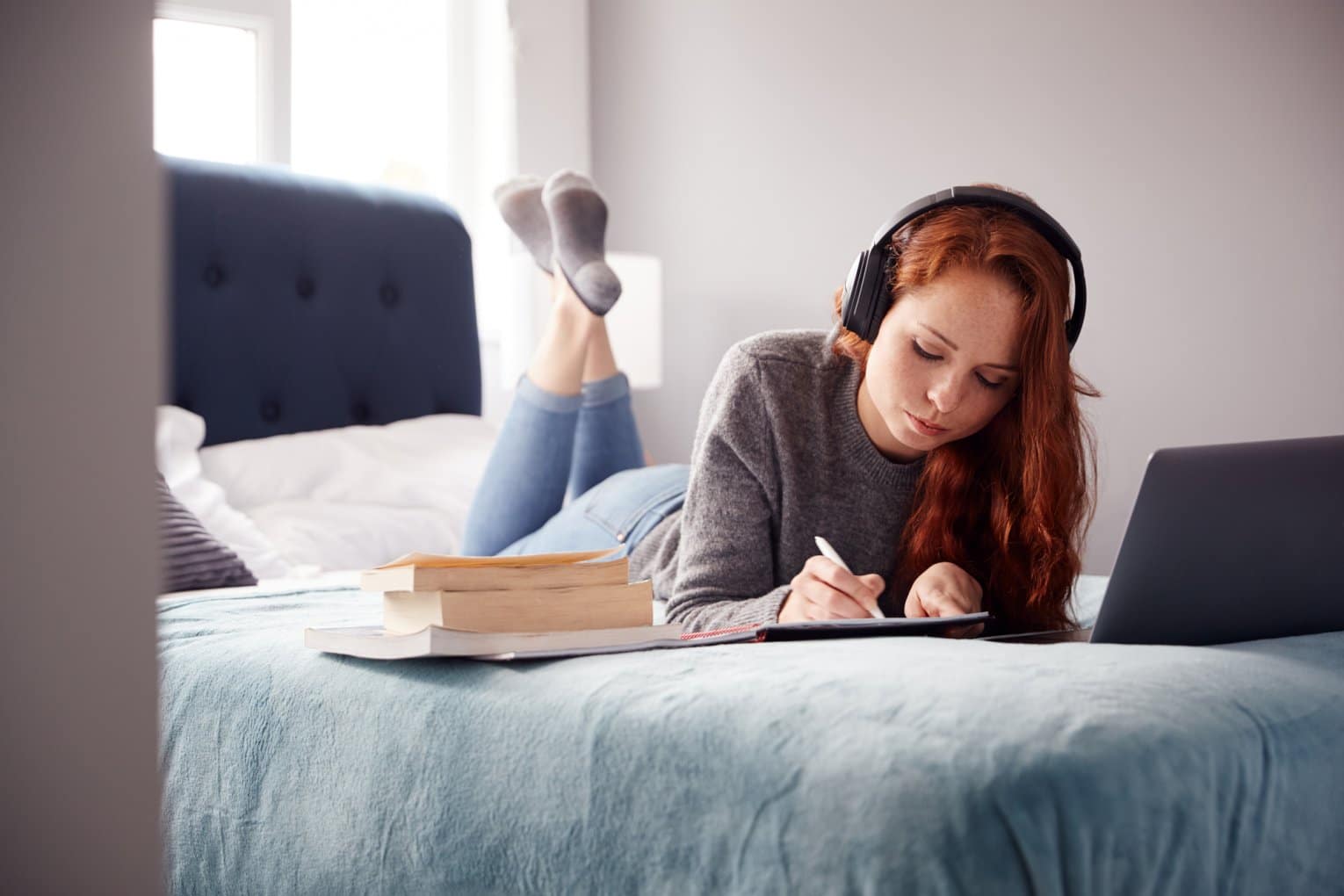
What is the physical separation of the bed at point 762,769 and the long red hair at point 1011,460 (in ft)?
1.12

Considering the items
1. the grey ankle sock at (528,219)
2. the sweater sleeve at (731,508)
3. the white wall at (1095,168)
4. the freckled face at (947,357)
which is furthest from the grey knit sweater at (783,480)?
the white wall at (1095,168)

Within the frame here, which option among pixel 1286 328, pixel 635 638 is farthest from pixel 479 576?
pixel 1286 328

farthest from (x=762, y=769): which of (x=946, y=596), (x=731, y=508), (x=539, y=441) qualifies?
(x=539, y=441)

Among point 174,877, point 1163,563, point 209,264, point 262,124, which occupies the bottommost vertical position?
point 174,877

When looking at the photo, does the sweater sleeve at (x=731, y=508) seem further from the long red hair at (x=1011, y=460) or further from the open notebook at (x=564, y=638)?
the open notebook at (x=564, y=638)

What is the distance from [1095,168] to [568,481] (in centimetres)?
142

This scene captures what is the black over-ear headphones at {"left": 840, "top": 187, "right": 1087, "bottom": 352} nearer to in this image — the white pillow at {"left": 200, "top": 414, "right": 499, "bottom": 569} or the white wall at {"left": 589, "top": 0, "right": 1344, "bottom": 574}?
the white pillow at {"left": 200, "top": 414, "right": 499, "bottom": 569}

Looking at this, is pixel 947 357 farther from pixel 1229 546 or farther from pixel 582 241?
pixel 582 241

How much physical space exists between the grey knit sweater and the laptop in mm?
440

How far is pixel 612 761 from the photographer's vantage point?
0.73 meters

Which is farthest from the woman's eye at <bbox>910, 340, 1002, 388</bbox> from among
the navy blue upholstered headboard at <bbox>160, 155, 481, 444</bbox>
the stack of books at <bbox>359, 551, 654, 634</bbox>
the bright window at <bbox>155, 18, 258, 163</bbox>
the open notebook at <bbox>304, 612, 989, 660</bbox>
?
the bright window at <bbox>155, 18, 258, 163</bbox>

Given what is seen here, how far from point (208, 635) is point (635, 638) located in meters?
0.46

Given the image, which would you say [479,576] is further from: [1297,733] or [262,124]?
[262,124]

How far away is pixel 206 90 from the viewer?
2.82m
